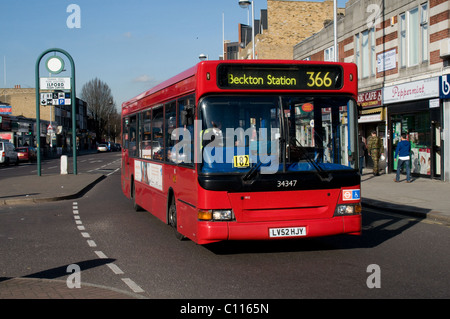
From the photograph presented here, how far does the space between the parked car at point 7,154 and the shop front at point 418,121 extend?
30.3 m

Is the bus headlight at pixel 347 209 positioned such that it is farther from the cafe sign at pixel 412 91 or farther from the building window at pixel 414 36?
the building window at pixel 414 36

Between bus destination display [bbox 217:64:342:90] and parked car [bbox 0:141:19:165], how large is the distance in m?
39.1

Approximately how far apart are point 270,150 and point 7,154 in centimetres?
4038

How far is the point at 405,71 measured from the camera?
74.3 ft

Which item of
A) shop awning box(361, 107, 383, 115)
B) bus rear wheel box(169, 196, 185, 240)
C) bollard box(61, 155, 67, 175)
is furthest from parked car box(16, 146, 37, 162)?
bus rear wheel box(169, 196, 185, 240)

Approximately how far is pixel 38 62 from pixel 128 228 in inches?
707

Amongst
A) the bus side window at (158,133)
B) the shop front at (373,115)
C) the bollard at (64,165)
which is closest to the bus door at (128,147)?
the bus side window at (158,133)

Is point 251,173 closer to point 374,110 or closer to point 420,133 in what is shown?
point 420,133

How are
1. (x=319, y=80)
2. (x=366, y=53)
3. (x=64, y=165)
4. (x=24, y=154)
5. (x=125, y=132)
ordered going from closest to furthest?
(x=319, y=80) < (x=125, y=132) < (x=366, y=53) < (x=64, y=165) < (x=24, y=154)

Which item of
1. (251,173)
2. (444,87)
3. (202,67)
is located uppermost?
(444,87)

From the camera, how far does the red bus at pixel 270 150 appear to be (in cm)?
746

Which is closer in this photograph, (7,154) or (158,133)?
(158,133)

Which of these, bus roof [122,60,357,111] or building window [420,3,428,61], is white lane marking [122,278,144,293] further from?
building window [420,3,428,61]

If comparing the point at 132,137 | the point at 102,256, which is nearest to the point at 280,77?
the point at 102,256
